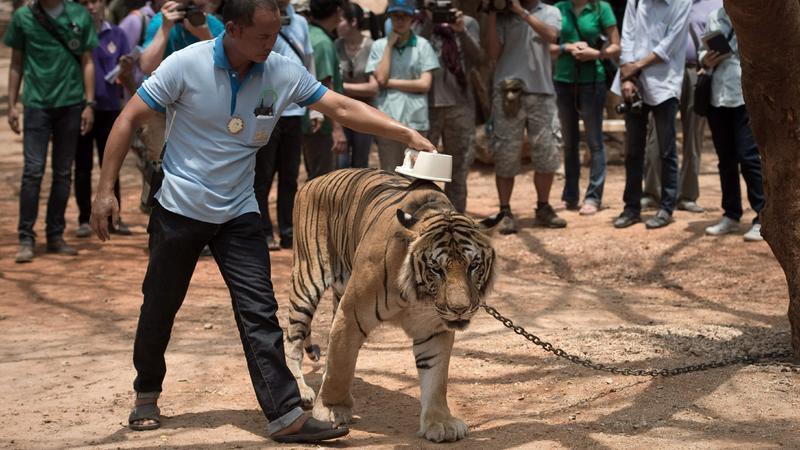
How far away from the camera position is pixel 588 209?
9.95 meters

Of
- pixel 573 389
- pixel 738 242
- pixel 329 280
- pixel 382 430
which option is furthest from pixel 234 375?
pixel 738 242

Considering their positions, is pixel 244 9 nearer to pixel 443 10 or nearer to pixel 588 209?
pixel 443 10

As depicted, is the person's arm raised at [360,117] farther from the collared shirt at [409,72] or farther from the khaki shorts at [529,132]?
the khaki shorts at [529,132]

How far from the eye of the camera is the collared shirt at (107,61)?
9.34 metres

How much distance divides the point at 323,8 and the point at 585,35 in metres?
2.35

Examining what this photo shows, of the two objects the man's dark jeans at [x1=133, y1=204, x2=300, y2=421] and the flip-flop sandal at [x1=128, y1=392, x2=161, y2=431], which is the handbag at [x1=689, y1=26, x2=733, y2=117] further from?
the flip-flop sandal at [x1=128, y1=392, x2=161, y2=431]

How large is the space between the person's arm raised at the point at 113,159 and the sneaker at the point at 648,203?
6593 millimetres

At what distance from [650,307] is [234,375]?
9.60 ft

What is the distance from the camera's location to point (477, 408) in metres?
5.20

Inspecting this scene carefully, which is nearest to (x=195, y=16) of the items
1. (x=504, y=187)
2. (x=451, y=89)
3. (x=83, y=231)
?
(x=451, y=89)

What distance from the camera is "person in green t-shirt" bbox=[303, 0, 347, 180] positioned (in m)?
8.84

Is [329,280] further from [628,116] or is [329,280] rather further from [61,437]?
[628,116]

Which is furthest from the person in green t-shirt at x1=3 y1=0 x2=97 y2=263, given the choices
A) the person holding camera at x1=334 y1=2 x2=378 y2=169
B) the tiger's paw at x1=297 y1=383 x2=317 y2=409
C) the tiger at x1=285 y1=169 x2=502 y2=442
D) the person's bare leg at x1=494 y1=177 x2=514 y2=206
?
the tiger's paw at x1=297 y1=383 x2=317 y2=409

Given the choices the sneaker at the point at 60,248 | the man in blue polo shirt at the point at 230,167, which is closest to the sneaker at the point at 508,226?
the sneaker at the point at 60,248
